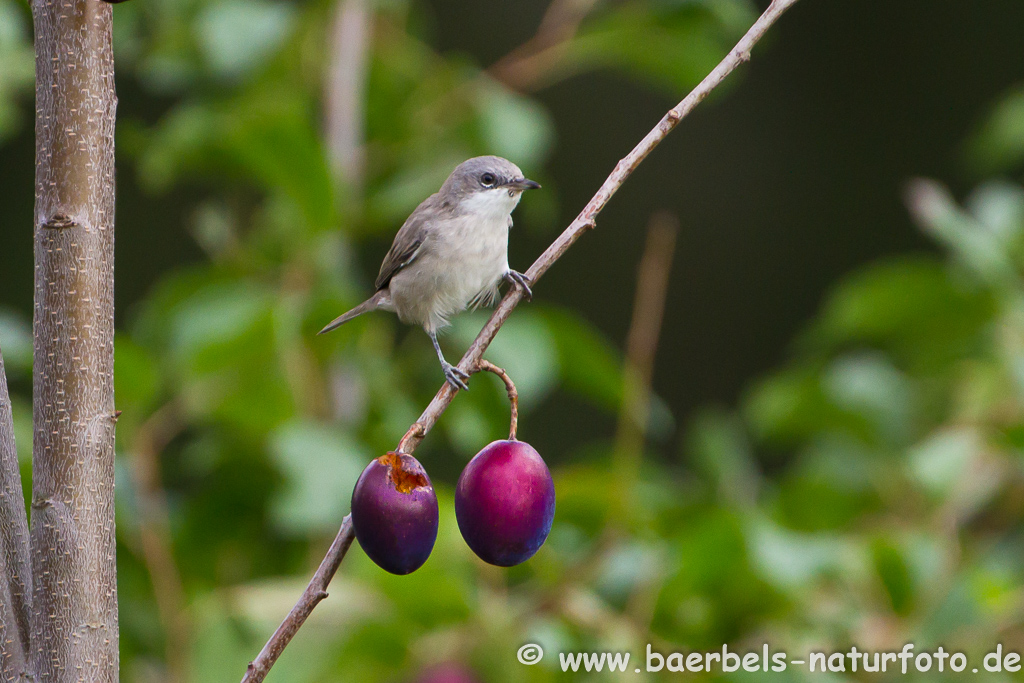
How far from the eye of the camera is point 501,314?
0.45 metres

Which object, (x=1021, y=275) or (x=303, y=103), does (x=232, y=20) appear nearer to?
(x=303, y=103)


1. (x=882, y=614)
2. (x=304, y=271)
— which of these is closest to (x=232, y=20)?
(x=304, y=271)

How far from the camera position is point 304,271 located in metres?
1.37

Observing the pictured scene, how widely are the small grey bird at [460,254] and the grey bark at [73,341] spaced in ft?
1.19

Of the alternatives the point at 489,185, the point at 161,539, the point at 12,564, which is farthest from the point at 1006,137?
the point at 12,564

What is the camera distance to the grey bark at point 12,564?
0.40m

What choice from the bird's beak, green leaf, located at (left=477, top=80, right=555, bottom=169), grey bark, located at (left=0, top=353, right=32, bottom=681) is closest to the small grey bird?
the bird's beak

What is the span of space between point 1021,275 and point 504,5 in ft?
6.01

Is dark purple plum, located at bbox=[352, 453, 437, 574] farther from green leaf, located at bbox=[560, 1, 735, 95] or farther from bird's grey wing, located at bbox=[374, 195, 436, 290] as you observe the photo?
green leaf, located at bbox=[560, 1, 735, 95]

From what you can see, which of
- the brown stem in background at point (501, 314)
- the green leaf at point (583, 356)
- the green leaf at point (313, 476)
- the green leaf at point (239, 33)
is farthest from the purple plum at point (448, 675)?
the green leaf at point (239, 33)

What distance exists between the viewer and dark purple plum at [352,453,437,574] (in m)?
0.42

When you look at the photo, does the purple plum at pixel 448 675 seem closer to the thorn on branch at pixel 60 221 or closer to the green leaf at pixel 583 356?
the green leaf at pixel 583 356

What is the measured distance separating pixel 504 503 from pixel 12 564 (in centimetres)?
22

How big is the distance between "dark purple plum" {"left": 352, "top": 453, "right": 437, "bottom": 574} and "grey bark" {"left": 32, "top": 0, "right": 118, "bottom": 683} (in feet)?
0.37
